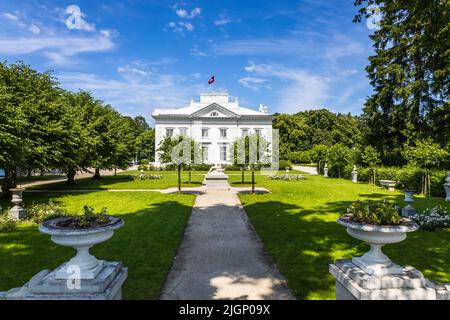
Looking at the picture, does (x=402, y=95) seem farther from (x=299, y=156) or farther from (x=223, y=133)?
(x=299, y=156)

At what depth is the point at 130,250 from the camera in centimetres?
743

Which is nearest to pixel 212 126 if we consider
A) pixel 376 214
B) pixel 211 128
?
pixel 211 128

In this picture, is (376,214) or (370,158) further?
(370,158)

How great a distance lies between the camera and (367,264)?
4043mm

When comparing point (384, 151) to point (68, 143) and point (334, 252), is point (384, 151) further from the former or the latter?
point (68, 143)

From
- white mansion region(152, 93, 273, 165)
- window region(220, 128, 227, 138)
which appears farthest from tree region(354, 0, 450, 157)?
window region(220, 128, 227, 138)

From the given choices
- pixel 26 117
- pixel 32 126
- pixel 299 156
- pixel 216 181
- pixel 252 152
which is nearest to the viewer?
pixel 26 117

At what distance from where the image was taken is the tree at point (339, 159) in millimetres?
30663

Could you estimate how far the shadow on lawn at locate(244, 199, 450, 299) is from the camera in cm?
560

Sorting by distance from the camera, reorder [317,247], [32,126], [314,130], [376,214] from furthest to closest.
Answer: [314,130] → [32,126] → [317,247] → [376,214]

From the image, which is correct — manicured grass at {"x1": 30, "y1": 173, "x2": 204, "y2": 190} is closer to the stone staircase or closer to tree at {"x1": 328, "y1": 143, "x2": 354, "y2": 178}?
the stone staircase

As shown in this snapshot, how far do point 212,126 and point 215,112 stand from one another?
2762 millimetres

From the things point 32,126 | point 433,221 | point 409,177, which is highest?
point 32,126
